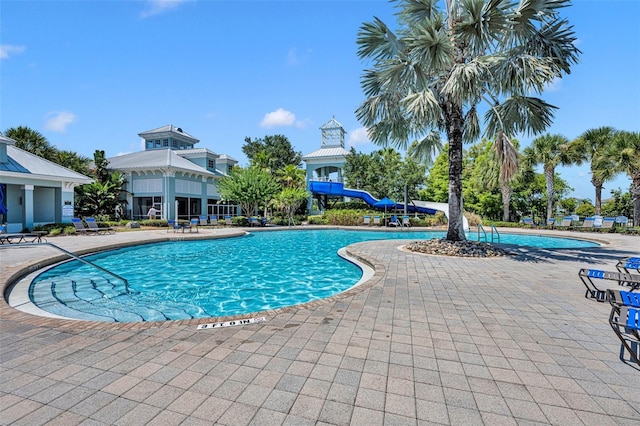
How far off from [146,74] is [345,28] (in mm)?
8441

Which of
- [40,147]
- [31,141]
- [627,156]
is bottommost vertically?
[627,156]

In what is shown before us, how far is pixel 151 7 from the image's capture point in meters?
9.27

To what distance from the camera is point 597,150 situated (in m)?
22.0

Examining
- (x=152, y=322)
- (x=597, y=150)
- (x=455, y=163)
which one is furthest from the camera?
(x=597, y=150)

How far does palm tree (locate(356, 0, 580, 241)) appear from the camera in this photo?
29.2 ft

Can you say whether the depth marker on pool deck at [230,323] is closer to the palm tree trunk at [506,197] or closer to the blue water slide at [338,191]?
the blue water slide at [338,191]

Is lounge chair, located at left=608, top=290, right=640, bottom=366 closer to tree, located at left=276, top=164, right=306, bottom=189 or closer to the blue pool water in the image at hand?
the blue pool water

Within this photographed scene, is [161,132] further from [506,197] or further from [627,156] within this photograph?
[627,156]

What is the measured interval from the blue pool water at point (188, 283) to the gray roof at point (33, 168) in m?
9.48

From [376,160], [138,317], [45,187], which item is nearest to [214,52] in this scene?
[138,317]

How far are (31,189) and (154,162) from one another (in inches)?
383

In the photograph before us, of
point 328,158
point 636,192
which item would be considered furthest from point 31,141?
point 636,192

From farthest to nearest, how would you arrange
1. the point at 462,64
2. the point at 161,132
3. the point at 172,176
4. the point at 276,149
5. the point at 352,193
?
the point at 276,149
the point at 161,132
the point at 352,193
the point at 172,176
the point at 462,64

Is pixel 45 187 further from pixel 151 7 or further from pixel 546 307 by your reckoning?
pixel 546 307
